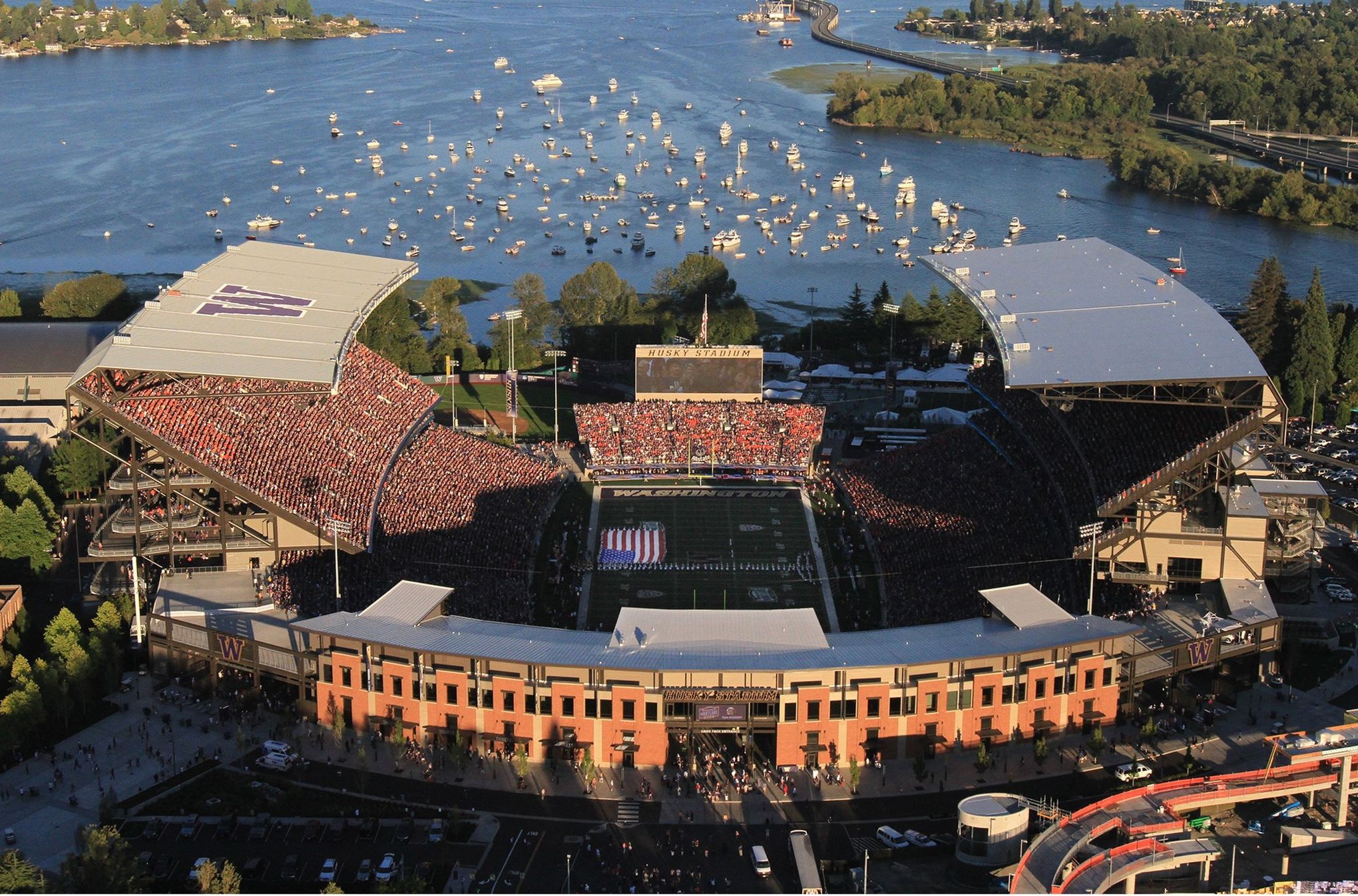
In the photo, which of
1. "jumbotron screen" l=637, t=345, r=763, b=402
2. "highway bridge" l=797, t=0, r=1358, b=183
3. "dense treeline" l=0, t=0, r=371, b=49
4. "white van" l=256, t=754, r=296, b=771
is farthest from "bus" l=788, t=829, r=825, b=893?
"dense treeline" l=0, t=0, r=371, b=49

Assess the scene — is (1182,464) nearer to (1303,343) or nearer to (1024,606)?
(1024,606)

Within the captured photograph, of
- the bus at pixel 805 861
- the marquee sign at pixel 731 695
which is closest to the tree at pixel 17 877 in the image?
the marquee sign at pixel 731 695

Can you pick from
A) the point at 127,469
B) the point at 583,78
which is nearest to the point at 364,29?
the point at 583,78

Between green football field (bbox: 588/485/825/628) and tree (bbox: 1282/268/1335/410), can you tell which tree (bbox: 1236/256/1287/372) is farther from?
green football field (bbox: 588/485/825/628)

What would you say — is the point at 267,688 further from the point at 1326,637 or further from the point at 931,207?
the point at 931,207

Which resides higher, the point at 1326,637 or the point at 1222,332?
the point at 1222,332

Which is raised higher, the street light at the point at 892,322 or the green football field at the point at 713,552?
the street light at the point at 892,322

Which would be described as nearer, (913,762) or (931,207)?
(913,762)

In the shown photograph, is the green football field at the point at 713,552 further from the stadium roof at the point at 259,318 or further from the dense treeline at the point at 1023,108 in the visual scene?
the dense treeline at the point at 1023,108
